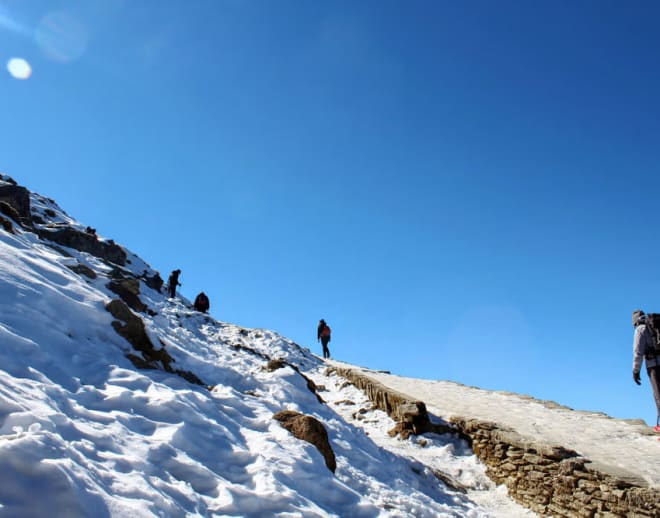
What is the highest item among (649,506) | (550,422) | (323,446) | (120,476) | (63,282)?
(550,422)

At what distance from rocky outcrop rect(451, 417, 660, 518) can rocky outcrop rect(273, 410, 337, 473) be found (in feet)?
15.1

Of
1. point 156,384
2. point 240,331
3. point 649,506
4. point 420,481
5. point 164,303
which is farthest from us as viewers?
point 240,331

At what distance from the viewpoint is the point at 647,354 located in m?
8.70

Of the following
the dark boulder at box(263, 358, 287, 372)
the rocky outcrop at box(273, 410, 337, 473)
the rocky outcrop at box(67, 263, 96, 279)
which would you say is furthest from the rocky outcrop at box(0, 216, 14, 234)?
the rocky outcrop at box(273, 410, 337, 473)

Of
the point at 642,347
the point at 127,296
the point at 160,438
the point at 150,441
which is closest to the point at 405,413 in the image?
the point at 642,347

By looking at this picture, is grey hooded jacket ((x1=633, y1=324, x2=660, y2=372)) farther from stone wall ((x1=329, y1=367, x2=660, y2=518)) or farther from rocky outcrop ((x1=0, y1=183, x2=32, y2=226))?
rocky outcrop ((x1=0, y1=183, x2=32, y2=226))

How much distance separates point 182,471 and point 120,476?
0.71m

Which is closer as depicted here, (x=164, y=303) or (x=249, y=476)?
(x=249, y=476)

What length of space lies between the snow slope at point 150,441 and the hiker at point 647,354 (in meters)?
3.75

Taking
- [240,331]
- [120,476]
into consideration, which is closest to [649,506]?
[120,476]

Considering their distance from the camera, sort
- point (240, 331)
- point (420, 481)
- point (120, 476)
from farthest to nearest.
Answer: point (240, 331), point (420, 481), point (120, 476)

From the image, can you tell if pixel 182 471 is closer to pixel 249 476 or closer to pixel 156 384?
pixel 249 476

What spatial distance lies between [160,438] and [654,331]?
946 centimetres

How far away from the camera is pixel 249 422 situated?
248 inches
